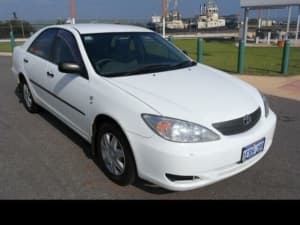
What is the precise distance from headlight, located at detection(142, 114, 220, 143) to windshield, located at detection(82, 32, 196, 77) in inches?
40.3

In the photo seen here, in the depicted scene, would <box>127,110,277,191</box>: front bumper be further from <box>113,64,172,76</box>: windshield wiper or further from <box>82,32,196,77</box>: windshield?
<box>82,32,196,77</box>: windshield

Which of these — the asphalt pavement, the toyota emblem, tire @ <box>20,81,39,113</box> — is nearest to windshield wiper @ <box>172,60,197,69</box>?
the toyota emblem

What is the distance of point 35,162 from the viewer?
3.70 meters

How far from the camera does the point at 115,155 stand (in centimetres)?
312

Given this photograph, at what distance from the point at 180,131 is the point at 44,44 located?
3.11 metres

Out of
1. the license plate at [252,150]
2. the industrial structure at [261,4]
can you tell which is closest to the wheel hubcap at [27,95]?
the license plate at [252,150]

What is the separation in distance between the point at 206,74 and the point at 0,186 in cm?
265

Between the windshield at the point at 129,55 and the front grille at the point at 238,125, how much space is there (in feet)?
4.08

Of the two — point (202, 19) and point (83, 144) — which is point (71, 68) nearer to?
point (83, 144)

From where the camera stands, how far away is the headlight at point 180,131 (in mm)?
2580

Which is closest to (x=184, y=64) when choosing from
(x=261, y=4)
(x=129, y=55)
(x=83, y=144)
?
(x=129, y=55)
